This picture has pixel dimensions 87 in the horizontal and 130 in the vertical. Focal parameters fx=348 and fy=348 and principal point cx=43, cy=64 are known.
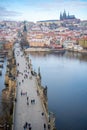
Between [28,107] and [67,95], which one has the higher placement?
[28,107]

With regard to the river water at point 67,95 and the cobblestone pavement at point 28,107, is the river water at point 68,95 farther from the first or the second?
the cobblestone pavement at point 28,107

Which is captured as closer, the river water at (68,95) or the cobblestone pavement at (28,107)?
the cobblestone pavement at (28,107)

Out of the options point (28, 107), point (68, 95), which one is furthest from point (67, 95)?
point (28, 107)

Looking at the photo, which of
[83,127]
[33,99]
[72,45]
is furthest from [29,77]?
[72,45]

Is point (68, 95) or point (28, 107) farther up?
point (28, 107)

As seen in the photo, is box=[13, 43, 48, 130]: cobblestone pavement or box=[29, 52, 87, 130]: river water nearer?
box=[13, 43, 48, 130]: cobblestone pavement

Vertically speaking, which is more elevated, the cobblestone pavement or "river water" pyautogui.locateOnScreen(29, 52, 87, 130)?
the cobblestone pavement

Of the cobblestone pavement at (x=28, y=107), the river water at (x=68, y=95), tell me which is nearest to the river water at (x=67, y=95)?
the river water at (x=68, y=95)

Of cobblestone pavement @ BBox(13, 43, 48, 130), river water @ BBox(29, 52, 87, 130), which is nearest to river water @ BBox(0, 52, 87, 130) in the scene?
river water @ BBox(29, 52, 87, 130)

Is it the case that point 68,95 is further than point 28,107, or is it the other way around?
point 68,95

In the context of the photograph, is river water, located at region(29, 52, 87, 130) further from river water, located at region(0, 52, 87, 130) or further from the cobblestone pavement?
the cobblestone pavement

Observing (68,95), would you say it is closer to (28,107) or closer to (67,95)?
(67,95)

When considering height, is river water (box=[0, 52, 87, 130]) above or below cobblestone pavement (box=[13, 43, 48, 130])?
below
